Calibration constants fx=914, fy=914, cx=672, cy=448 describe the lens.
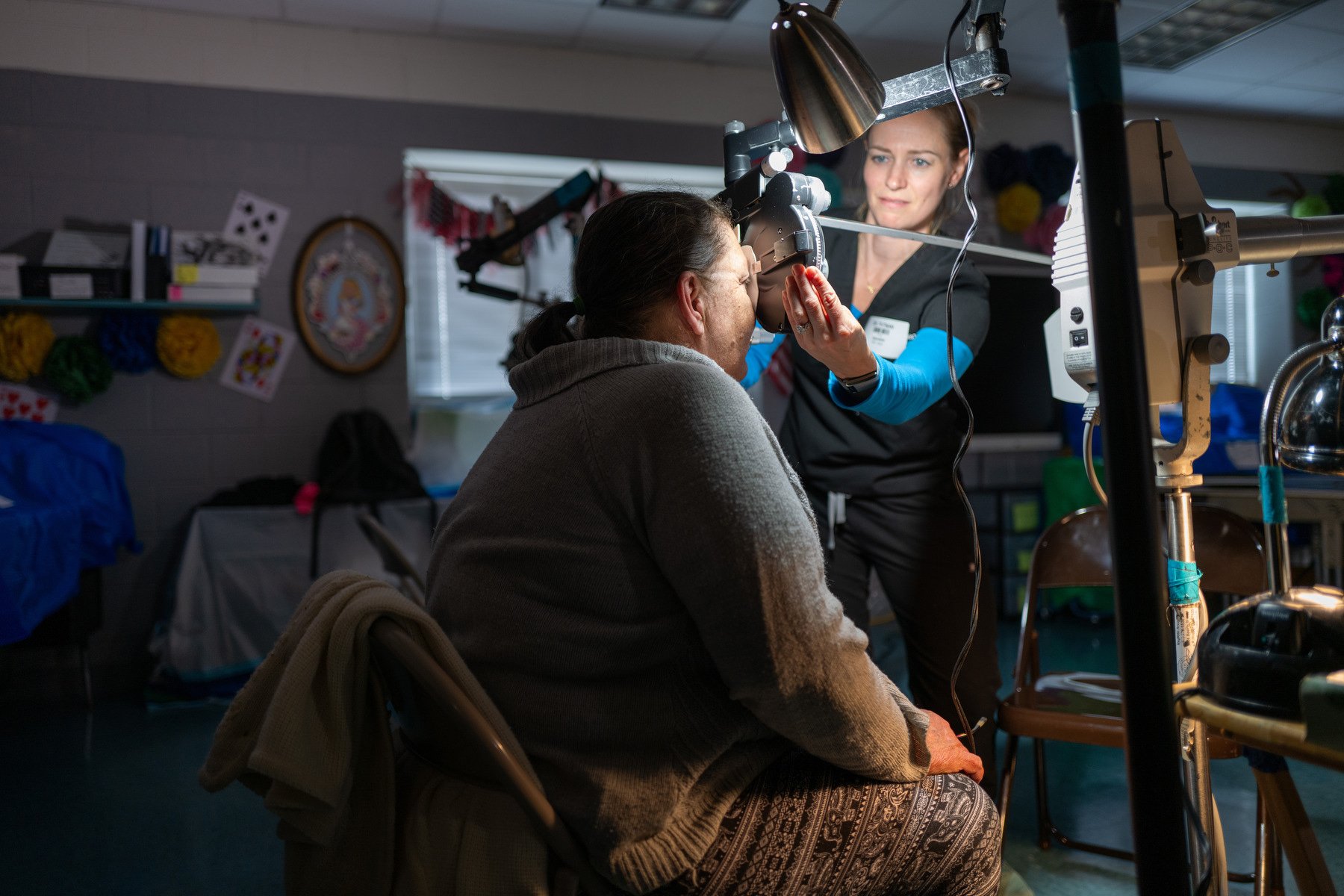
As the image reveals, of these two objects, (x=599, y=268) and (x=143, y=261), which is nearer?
(x=599, y=268)

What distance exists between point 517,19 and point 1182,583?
386 centimetres

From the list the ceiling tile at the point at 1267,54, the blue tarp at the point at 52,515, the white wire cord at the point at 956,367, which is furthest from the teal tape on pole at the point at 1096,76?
the ceiling tile at the point at 1267,54

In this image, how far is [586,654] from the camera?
2.99 ft

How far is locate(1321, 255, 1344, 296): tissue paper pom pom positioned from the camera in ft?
18.2

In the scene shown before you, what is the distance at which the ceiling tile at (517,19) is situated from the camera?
383cm

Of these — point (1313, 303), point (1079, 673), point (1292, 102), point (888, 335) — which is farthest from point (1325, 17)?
point (888, 335)

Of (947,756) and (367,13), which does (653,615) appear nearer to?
Answer: (947,756)

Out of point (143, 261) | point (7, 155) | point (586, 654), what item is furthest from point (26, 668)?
point (586, 654)

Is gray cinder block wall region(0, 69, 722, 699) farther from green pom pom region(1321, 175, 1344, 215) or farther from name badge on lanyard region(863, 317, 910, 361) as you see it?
green pom pom region(1321, 175, 1344, 215)

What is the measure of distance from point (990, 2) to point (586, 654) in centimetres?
82

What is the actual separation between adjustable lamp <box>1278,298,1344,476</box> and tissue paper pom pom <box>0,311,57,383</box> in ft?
13.3

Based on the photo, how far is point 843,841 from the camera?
96cm

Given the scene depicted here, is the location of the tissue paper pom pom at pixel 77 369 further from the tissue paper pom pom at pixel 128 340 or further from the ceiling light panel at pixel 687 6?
the ceiling light panel at pixel 687 6

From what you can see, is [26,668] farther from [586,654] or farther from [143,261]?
[586,654]
